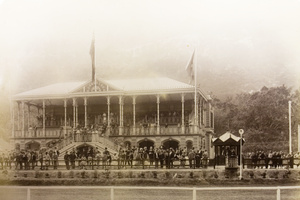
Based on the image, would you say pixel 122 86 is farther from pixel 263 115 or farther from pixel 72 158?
pixel 263 115

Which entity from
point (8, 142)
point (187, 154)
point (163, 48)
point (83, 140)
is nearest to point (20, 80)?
point (8, 142)

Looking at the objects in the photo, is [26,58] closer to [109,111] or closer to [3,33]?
[3,33]

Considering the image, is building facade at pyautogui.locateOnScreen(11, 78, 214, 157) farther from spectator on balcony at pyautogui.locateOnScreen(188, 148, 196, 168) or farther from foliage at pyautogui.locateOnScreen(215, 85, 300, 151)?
foliage at pyautogui.locateOnScreen(215, 85, 300, 151)

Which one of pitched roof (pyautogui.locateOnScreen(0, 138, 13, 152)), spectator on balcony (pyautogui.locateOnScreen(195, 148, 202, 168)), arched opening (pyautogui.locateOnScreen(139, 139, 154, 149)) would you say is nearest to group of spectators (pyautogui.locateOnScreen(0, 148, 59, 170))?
pitched roof (pyautogui.locateOnScreen(0, 138, 13, 152))

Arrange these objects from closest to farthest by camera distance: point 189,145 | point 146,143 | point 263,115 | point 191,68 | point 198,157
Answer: point 263,115 → point 191,68 → point 198,157 → point 189,145 → point 146,143

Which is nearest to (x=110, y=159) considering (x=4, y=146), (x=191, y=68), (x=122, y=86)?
(x=122, y=86)

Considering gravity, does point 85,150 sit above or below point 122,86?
below
